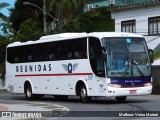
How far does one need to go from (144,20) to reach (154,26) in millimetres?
1178

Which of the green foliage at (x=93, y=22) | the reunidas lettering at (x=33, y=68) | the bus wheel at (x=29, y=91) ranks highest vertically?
the green foliage at (x=93, y=22)

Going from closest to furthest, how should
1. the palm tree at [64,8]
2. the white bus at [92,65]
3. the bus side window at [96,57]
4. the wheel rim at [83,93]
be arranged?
the white bus at [92,65], the bus side window at [96,57], the wheel rim at [83,93], the palm tree at [64,8]

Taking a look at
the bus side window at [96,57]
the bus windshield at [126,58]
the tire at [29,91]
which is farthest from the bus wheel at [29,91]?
the bus windshield at [126,58]

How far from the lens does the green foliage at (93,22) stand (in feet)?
193

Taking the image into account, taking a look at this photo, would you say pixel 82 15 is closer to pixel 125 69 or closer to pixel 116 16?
pixel 116 16

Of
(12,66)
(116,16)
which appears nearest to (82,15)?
(116,16)

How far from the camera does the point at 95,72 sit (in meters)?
25.2

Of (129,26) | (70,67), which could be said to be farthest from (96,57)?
(129,26)

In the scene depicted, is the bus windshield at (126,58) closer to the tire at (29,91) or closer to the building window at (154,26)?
the tire at (29,91)

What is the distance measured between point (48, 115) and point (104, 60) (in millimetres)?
5868

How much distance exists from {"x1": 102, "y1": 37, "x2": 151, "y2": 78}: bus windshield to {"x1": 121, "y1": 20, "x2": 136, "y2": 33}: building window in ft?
72.4

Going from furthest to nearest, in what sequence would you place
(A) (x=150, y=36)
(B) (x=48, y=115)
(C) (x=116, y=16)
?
1. (C) (x=116, y=16)
2. (A) (x=150, y=36)
3. (B) (x=48, y=115)

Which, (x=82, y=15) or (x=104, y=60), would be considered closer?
(x=104, y=60)

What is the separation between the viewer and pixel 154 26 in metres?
45.7
